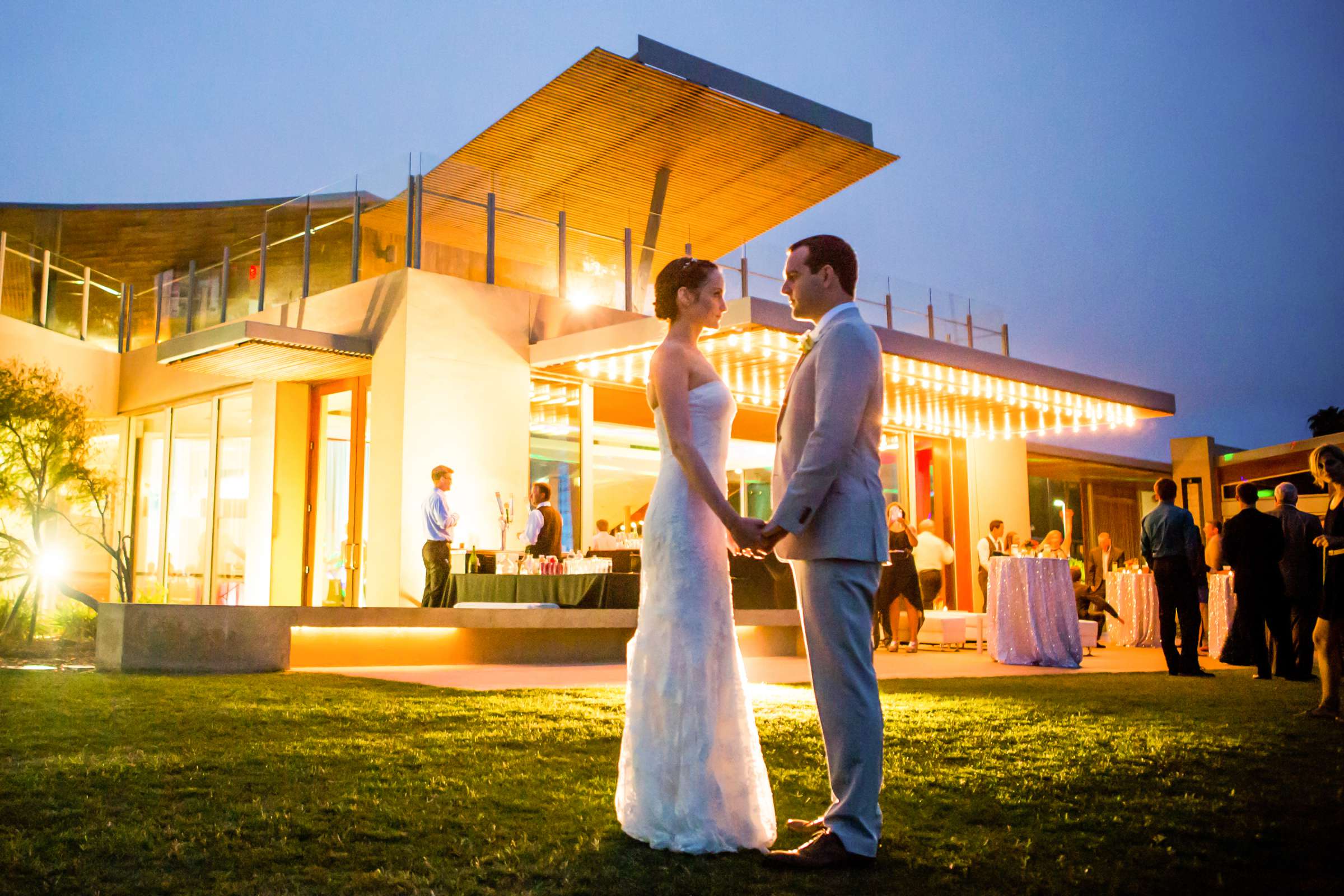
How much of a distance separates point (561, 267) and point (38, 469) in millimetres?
6452

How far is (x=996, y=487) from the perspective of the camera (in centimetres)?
2016

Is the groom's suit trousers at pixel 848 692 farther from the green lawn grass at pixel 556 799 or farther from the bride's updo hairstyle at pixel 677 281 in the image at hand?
the bride's updo hairstyle at pixel 677 281

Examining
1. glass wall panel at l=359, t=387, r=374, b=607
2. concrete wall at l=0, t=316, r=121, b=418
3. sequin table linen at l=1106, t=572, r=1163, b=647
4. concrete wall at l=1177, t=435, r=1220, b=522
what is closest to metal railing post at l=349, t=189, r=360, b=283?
glass wall panel at l=359, t=387, r=374, b=607

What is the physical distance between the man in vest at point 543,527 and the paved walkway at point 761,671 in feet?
5.65

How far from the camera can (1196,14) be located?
214ft

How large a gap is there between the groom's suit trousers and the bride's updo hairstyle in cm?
87

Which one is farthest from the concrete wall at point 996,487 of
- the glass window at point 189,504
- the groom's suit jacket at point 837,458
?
the groom's suit jacket at point 837,458

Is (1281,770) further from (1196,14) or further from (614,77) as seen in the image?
(1196,14)

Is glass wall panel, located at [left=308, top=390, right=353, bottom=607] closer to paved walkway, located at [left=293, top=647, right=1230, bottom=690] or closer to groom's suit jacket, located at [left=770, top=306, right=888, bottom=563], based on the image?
paved walkway, located at [left=293, top=647, right=1230, bottom=690]

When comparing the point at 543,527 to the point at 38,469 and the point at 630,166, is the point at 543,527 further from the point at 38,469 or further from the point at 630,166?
the point at 630,166

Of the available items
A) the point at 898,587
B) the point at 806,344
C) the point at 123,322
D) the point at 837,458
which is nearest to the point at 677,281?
the point at 806,344

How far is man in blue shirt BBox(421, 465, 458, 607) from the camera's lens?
1112cm

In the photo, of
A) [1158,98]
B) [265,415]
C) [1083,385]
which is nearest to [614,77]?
[265,415]

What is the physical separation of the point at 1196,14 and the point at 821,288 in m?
74.2
